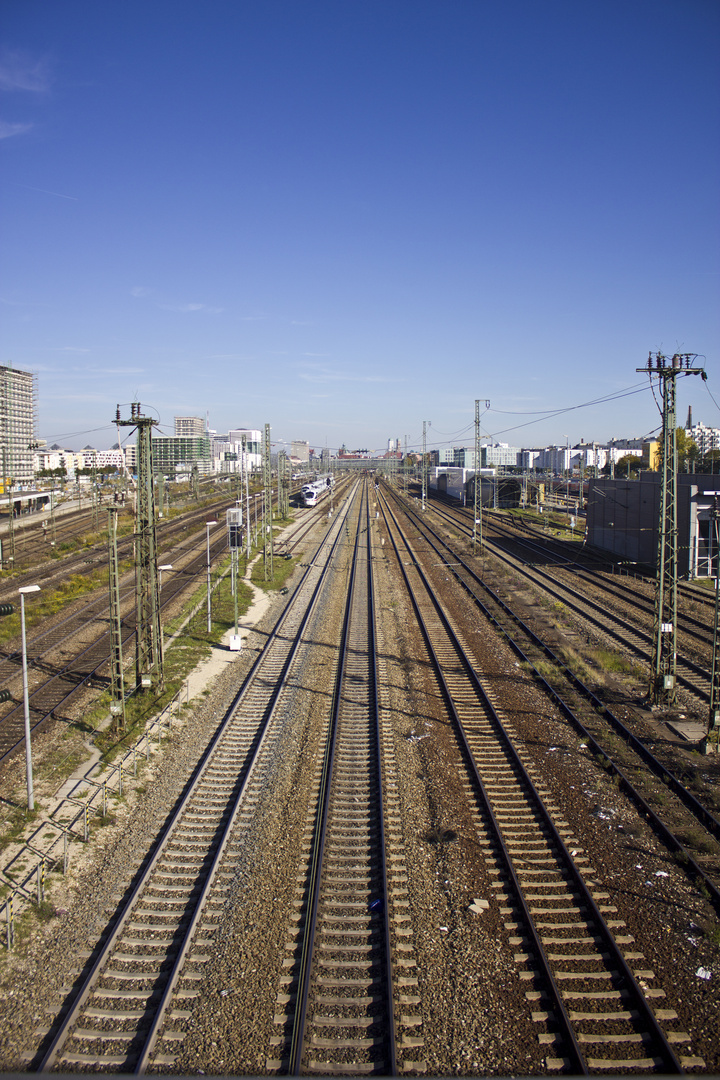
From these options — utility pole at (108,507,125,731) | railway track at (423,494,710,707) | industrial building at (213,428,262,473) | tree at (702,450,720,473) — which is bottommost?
railway track at (423,494,710,707)

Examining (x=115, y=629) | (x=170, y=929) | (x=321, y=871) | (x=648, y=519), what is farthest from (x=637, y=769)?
(x=648, y=519)

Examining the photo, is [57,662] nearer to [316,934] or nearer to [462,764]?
[462,764]

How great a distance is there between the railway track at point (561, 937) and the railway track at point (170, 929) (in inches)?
146

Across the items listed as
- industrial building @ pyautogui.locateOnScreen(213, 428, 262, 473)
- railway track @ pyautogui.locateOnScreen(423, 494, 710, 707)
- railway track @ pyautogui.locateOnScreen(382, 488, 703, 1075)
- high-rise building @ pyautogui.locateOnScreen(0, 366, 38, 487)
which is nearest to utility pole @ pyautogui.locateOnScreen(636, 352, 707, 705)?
railway track @ pyautogui.locateOnScreen(423, 494, 710, 707)

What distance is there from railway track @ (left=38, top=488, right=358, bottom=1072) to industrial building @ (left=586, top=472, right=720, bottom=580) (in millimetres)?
16363

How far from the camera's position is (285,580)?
31203 mm

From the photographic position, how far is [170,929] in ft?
26.5

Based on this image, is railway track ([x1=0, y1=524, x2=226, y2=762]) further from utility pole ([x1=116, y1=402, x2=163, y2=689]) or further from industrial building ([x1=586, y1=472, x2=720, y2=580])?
industrial building ([x1=586, y1=472, x2=720, y2=580])

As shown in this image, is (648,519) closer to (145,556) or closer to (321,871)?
(145,556)

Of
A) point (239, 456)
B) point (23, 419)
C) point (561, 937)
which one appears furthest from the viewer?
point (239, 456)

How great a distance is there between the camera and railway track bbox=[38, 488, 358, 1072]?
6.48 meters

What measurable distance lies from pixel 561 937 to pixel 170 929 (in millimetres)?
4738

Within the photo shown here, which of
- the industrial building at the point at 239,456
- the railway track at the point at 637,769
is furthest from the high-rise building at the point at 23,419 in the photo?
the railway track at the point at 637,769

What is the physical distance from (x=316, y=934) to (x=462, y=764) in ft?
16.9
